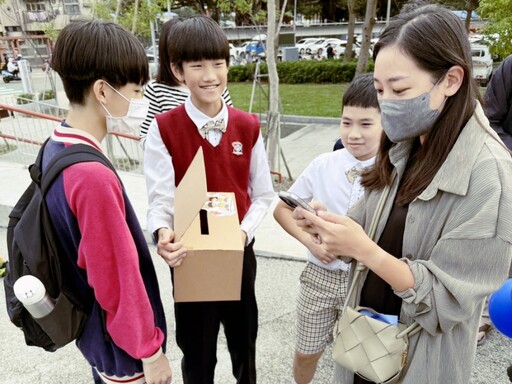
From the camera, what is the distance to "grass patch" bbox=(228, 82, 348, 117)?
11.7m

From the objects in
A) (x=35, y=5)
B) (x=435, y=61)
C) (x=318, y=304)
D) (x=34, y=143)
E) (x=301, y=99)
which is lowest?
(x=301, y=99)

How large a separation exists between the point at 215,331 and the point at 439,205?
1.15 m

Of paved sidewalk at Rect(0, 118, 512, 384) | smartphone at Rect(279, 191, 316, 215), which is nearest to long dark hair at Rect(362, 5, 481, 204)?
smartphone at Rect(279, 191, 316, 215)

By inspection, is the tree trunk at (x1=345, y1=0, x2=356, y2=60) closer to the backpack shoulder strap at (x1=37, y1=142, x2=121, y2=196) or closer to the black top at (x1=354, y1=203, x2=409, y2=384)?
the black top at (x1=354, y1=203, x2=409, y2=384)

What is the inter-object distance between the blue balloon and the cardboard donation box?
0.74 meters

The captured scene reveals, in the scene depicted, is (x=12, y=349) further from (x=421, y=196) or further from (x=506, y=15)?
(x=506, y=15)

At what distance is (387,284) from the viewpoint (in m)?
1.30

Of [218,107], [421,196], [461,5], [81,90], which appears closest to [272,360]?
[218,107]

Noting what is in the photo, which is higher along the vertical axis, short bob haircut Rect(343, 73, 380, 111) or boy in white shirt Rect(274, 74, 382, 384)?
short bob haircut Rect(343, 73, 380, 111)

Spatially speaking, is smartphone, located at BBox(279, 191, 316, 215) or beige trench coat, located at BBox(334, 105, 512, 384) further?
smartphone, located at BBox(279, 191, 316, 215)

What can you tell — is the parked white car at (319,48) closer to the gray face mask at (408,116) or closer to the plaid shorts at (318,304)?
the plaid shorts at (318,304)

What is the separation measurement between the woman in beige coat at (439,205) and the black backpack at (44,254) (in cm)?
69

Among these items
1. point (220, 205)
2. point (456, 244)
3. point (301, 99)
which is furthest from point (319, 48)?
point (456, 244)

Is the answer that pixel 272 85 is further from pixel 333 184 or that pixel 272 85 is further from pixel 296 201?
pixel 296 201
